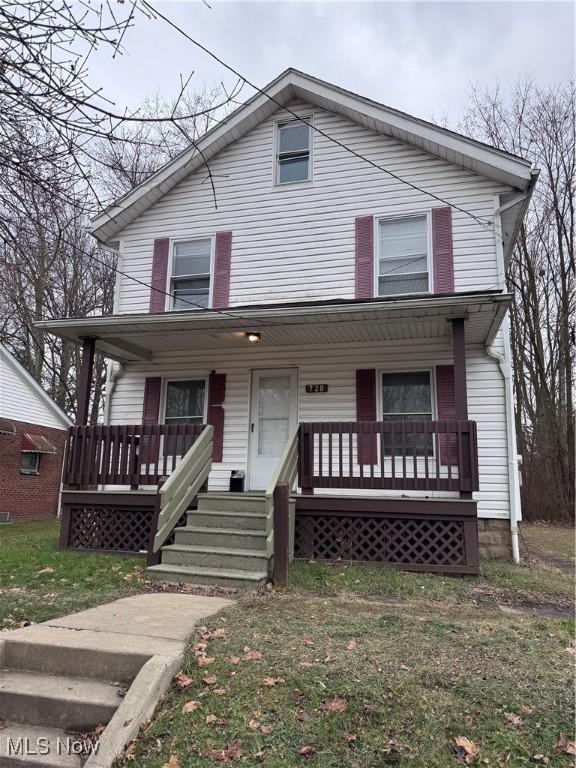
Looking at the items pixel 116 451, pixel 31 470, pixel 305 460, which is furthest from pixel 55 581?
pixel 31 470

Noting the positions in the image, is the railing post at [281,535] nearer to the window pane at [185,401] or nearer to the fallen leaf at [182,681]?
the fallen leaf at [182,681]

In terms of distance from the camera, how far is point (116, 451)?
795 cm

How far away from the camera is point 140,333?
8648mm

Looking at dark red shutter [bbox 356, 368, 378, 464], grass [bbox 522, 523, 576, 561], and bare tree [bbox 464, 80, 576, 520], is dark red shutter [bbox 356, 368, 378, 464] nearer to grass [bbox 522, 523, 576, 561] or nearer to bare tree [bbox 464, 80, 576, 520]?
grass [bbox 522, 523, 576, 561]

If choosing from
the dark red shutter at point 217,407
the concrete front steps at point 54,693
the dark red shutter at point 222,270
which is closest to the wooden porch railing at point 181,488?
the dark red shutter at point 217,407

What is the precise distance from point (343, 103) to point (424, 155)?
179 centimetres

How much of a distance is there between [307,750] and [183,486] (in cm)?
474

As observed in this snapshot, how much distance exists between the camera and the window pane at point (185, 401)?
9898 millimetres

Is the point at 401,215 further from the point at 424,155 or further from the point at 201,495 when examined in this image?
the point at 201,495

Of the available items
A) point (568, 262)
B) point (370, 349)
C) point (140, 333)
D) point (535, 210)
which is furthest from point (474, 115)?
point (140, 333)

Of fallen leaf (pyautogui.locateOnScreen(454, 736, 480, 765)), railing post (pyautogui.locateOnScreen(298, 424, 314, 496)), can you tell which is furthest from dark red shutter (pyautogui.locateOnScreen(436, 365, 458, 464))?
fallen leaf (pyautogui.locateOnScreen(454, 736, 480, 765))

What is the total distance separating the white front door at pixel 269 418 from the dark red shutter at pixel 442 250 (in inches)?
115

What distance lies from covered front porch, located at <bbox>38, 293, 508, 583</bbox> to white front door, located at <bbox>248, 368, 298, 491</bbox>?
84mm

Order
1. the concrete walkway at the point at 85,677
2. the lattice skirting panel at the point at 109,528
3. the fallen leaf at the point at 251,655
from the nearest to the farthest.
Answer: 1. the concrete walkway at the point at 85,677
2. the fallen leaf at the point at 251,655
3. the lattice skirting panel at the point at 109,528
